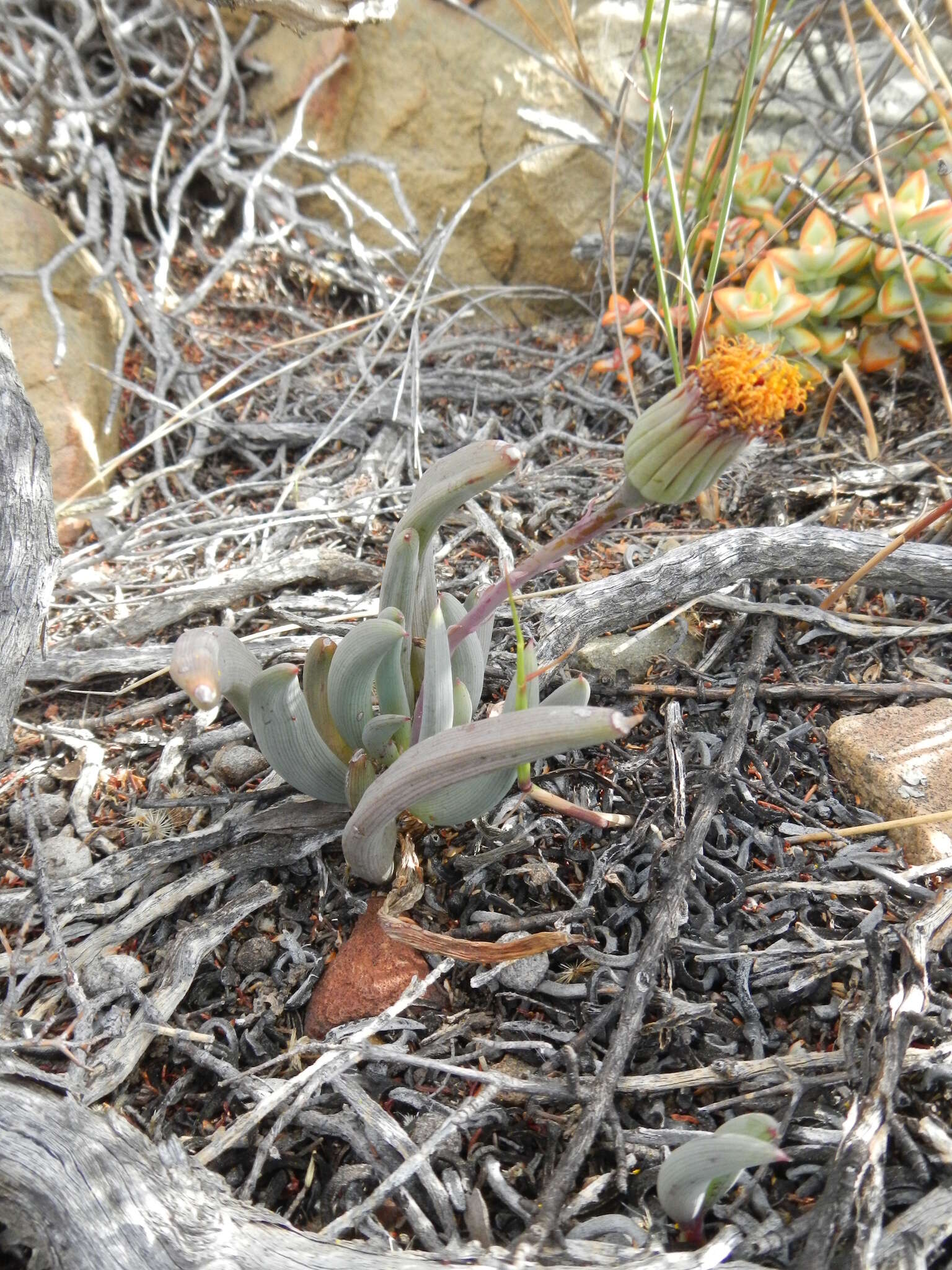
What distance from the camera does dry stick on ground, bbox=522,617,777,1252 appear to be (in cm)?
114

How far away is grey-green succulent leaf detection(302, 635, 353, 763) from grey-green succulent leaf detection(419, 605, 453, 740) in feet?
0.75

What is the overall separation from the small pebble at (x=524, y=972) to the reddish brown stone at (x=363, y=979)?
13 cm

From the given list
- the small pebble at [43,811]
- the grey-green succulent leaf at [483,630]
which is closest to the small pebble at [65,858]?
the small pebble at [43,811]

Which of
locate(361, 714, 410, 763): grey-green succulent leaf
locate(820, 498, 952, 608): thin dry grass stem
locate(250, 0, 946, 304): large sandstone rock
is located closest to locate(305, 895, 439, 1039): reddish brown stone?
locate(361, 714, 410, 763): grey-green succulent leaf

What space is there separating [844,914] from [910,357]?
1.96 metres

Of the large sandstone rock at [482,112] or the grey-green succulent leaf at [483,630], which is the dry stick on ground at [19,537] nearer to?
the grey-green succulent leaf at [483,630]

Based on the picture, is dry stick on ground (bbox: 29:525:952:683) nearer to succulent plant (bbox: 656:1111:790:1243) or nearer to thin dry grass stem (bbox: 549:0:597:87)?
succulent plant (bbox: 656:1111:790:1243)

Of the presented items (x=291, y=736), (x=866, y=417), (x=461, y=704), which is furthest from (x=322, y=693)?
(x=866, y=417)

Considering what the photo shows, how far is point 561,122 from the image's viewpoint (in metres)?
3.29

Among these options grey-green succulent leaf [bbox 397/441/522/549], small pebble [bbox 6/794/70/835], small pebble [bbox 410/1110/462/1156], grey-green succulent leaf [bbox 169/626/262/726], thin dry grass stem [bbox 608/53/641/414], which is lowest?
small pebble [bbox 410/1110/462/1156]

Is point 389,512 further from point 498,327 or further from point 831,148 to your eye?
point 831,148

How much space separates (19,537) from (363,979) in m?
1.04

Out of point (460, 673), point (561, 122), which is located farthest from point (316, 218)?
point (460, 673)

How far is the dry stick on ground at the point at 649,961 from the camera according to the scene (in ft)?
3.73
